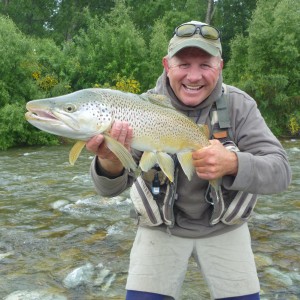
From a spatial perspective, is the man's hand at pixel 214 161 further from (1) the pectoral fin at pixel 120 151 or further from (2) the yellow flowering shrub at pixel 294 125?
(2) the yellow flowering shrub at pixel 294 125

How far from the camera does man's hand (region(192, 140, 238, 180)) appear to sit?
2963mm

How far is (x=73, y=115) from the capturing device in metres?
2.88

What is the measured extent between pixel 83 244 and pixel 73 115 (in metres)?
3.89

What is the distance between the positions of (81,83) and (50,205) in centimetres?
2077

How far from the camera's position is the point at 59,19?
4888 centimetres

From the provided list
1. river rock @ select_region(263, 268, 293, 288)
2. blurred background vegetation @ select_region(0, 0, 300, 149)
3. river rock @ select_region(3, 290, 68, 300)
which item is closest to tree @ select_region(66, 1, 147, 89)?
blurred background vegetation @ select_region(0, 0, 300, 149)

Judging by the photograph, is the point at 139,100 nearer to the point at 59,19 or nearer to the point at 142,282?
the point at 142,282

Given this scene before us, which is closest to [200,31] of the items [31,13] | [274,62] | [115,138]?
[115,138]

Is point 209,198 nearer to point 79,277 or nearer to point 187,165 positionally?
point 187,165

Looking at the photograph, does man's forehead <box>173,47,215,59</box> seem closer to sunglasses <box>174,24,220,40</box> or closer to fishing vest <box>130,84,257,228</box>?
sunglasses <box>174,24,220,40</box>

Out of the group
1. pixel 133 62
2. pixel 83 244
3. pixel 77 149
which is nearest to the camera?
pixel 77 149

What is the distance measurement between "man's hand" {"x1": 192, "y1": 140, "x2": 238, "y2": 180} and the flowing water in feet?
7.28

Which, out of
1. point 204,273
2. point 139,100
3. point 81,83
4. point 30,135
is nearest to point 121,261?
point 204,273

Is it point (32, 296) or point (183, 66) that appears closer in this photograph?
point (183, 66)
